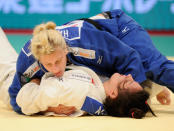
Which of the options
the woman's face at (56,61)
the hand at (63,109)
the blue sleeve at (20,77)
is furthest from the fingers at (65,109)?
the blue sleeve at (20,77)

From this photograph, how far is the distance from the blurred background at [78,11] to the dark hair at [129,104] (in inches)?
158

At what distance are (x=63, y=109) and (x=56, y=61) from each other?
12.4 inches

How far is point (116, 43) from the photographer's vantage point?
248 centimetres

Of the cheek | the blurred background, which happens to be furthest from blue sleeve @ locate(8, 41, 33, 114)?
the blurred background

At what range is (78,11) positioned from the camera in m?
6.38

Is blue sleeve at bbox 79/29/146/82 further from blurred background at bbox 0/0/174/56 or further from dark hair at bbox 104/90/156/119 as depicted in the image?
blurred background at bbox 0/0/174/56

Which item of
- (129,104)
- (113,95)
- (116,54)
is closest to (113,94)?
(113,95)

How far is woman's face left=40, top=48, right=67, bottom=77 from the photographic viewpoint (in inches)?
86.1

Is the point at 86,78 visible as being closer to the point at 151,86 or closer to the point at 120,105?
the point at 120,105

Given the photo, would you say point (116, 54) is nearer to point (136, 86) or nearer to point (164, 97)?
point (136, 86)

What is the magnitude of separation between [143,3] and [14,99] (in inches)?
169

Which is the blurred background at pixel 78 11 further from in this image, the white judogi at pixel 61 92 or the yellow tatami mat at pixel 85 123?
the yellow tatami mat at pixel 85 123

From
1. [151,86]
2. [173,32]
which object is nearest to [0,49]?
[151,86]

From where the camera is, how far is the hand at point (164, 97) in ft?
9.53
